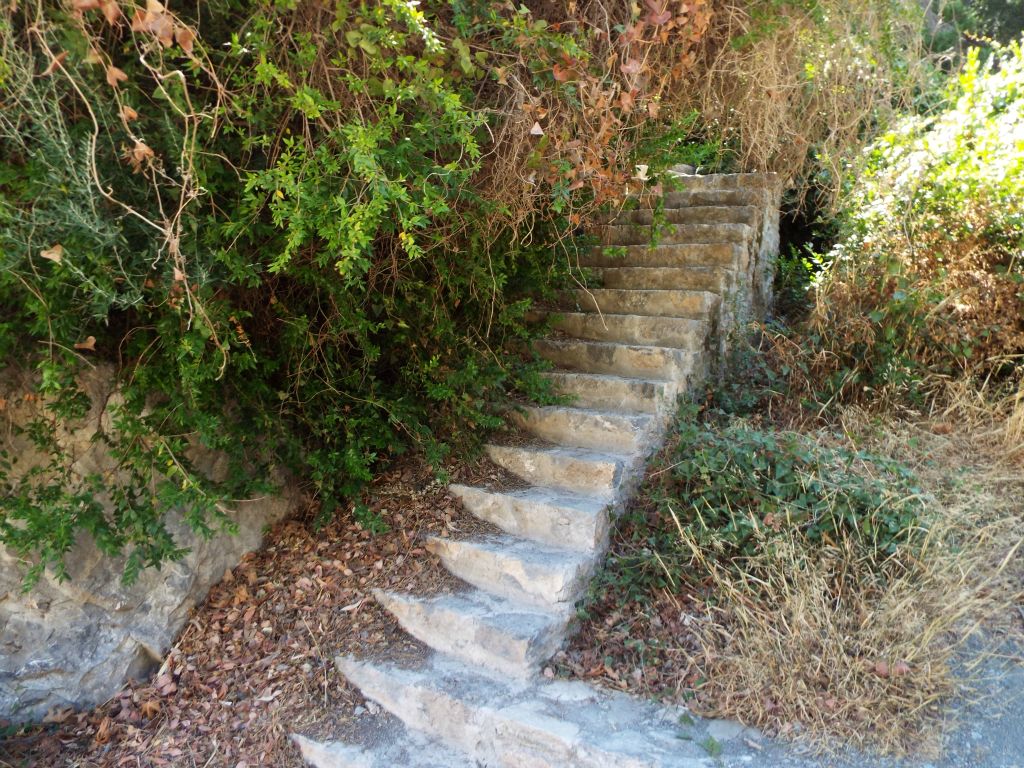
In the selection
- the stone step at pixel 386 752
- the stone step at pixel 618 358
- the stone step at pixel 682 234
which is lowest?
the stone step at pixel 386 752

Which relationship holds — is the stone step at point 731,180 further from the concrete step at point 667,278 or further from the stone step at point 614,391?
the stone step at point 614,391

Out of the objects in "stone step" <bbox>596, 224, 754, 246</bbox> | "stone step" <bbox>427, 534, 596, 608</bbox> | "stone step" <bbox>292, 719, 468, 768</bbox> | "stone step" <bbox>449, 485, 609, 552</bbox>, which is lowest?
Result: "stone step" <bbox>292, 719, 468, 768</bbox>

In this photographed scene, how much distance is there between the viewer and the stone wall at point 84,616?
2977mm

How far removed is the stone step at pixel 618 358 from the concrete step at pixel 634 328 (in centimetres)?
9

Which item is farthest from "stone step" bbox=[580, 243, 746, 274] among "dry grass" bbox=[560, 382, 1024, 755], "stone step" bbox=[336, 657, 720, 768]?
"stone step" bbox=[336, 657, 720, 768]

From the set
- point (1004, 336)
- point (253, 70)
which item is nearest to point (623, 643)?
point (253, 70)

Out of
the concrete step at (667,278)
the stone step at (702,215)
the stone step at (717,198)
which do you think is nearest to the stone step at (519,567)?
the concrete step at (667,278)

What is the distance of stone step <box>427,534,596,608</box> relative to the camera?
Answer: 2.98 m

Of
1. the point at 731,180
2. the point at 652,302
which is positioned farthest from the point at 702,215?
the point at 652,302

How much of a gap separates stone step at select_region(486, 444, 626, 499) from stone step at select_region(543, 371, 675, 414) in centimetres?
36

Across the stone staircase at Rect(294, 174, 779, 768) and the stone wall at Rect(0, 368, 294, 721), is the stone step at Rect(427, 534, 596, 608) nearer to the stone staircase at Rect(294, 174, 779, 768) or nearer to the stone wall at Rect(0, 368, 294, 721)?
the stone staircase at Rect(294, 174, 779, 768)

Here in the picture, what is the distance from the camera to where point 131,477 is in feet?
9.84

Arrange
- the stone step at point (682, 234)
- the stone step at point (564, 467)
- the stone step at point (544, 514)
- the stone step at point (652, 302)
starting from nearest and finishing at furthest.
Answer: the stone step at point (544, 514) < the stone step at point (564, 467) < the stone step at point (652, 302) < the stone step at point (682, 234)

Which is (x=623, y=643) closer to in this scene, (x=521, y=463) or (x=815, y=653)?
(x=815, y=653)
